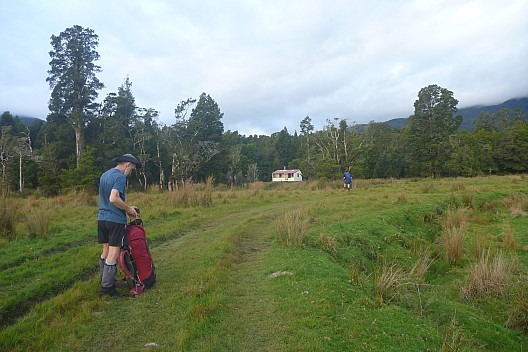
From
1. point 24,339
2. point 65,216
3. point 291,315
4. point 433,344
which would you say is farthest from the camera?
point 65,216

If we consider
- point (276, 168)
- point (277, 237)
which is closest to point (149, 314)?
point (277, 237)

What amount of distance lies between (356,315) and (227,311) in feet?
5.73

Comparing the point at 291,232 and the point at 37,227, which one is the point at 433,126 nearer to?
the point at 291,232

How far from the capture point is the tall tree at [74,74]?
30.5 metres

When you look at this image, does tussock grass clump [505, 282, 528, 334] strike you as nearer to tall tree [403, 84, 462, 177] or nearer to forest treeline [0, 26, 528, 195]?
forest treeline [0, 26, 528, 195]

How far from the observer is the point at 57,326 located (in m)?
3.89

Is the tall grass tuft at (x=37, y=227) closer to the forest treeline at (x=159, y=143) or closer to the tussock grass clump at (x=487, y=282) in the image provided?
the tussock grass clump at (x=487, y=282)

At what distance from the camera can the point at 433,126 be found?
44.2 m

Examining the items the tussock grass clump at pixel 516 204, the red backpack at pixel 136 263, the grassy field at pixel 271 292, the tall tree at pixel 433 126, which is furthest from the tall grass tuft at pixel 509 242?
the tall tree at pixel 433 126

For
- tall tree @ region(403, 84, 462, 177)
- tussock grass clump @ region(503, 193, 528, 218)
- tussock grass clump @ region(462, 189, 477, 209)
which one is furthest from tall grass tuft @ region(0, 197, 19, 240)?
tall tree @ region(403, 84, 462, 177)

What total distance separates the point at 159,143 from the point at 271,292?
37.6 m

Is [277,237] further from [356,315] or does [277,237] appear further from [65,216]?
[65,216]

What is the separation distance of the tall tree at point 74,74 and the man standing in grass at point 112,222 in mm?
28624

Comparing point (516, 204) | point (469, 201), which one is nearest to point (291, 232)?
point (469, 201)
